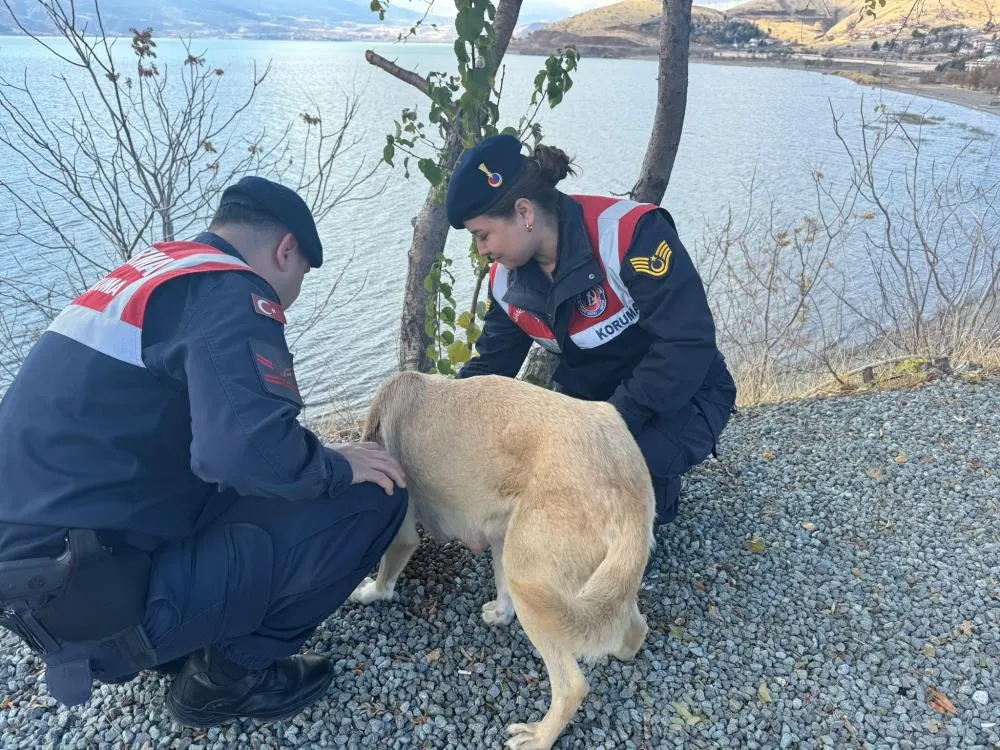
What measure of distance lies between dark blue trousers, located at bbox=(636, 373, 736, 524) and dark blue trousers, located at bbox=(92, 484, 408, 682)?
1.31m

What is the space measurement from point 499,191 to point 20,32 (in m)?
3.83

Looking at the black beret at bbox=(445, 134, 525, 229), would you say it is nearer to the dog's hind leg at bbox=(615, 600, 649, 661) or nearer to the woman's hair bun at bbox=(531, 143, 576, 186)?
the woman's hair bun at bbox=(531, 143, 576, 186)

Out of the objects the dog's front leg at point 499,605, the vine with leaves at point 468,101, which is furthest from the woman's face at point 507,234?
the dog's front leg at point 499,605

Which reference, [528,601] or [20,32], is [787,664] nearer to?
[528,601]

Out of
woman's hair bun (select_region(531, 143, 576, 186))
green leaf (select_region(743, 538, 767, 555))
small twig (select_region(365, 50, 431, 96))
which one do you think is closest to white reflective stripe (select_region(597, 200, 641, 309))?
woman's hair bun (select_region(531, 143, 576, 186))

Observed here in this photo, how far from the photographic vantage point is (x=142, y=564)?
2.16m

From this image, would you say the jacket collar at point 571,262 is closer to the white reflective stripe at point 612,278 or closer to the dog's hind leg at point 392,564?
the white reflective stripe at point 612,278

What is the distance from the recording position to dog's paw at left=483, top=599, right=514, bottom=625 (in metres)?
3.06

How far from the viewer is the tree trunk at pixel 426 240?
448 centimetres

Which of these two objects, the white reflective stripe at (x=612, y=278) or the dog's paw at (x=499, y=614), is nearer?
the dog's paw at (x=499, y=614)

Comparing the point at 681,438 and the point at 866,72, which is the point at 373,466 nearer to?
the point at 681,438

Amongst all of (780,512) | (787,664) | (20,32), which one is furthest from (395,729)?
(20,32)

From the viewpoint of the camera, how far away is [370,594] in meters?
3.19

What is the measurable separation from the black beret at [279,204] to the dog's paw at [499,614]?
5.90 ft
